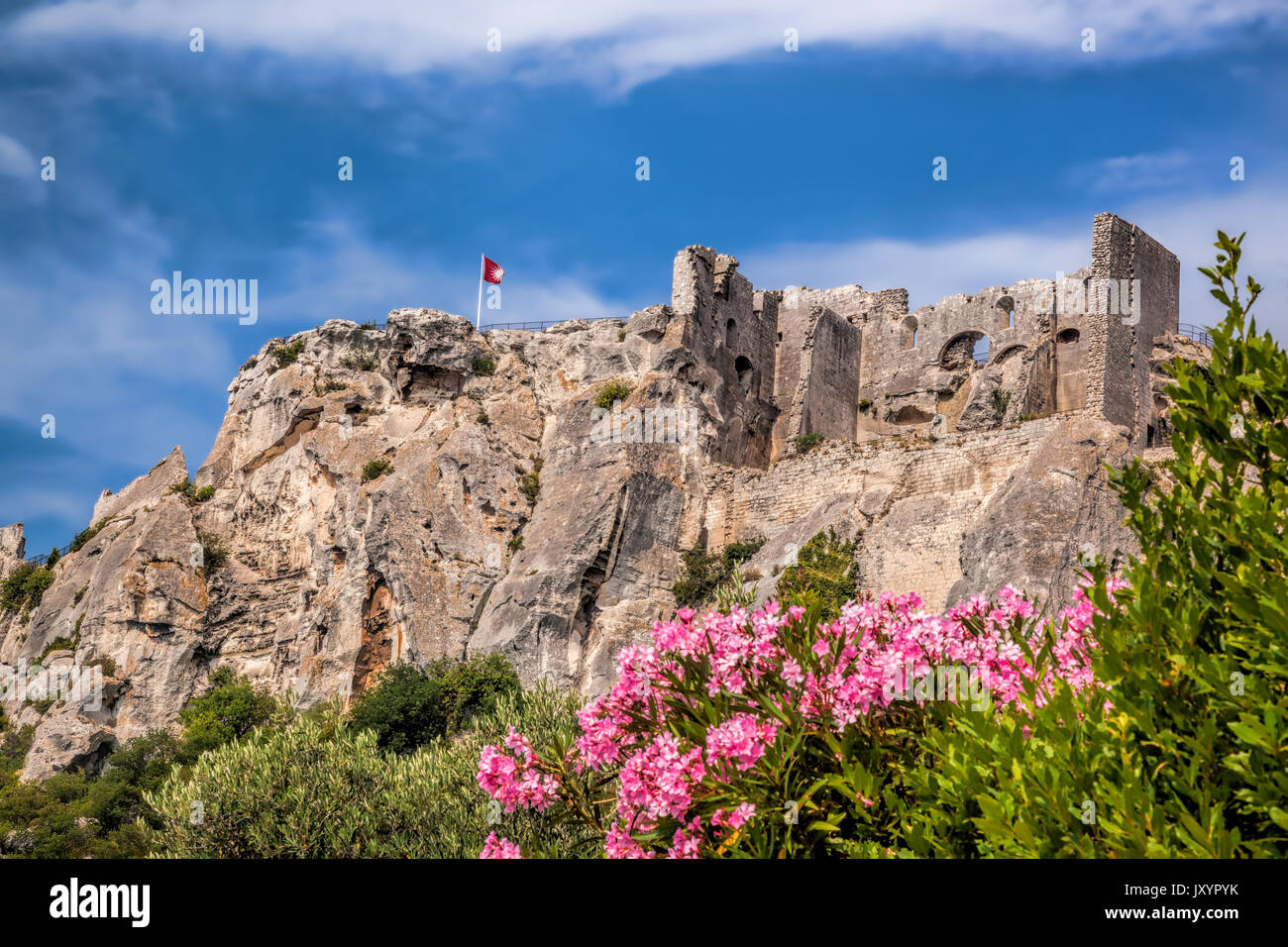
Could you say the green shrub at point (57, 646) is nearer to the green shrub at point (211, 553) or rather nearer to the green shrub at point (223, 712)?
the green shrub at point (211, 553)

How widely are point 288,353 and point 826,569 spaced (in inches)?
914

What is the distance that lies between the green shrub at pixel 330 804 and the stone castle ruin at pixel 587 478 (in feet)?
25.8

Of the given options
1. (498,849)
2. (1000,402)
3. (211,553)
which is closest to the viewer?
(498,849)

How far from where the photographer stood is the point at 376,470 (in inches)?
1667

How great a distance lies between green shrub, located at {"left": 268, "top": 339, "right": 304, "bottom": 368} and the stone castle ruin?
106mm

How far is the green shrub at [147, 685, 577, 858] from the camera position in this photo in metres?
24.8

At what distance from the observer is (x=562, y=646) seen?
1421 inches

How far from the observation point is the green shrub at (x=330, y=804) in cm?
2483

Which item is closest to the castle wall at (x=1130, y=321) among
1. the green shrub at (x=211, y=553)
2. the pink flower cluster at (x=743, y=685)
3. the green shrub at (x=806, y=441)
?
the green shrub at (x=806, y=441)

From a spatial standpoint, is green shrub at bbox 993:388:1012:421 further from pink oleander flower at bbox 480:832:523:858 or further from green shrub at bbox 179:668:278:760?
pink oleander flower at bbox 480:832:523:858

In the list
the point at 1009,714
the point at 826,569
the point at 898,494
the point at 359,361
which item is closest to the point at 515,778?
the point at 1009,714

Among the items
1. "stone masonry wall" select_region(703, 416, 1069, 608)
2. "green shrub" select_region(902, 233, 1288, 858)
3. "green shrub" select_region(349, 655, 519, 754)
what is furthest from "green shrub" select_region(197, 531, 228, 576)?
"green shrub" select_region(902, 233, 1288, 858)

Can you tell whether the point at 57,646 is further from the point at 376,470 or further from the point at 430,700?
the point at 430,700
